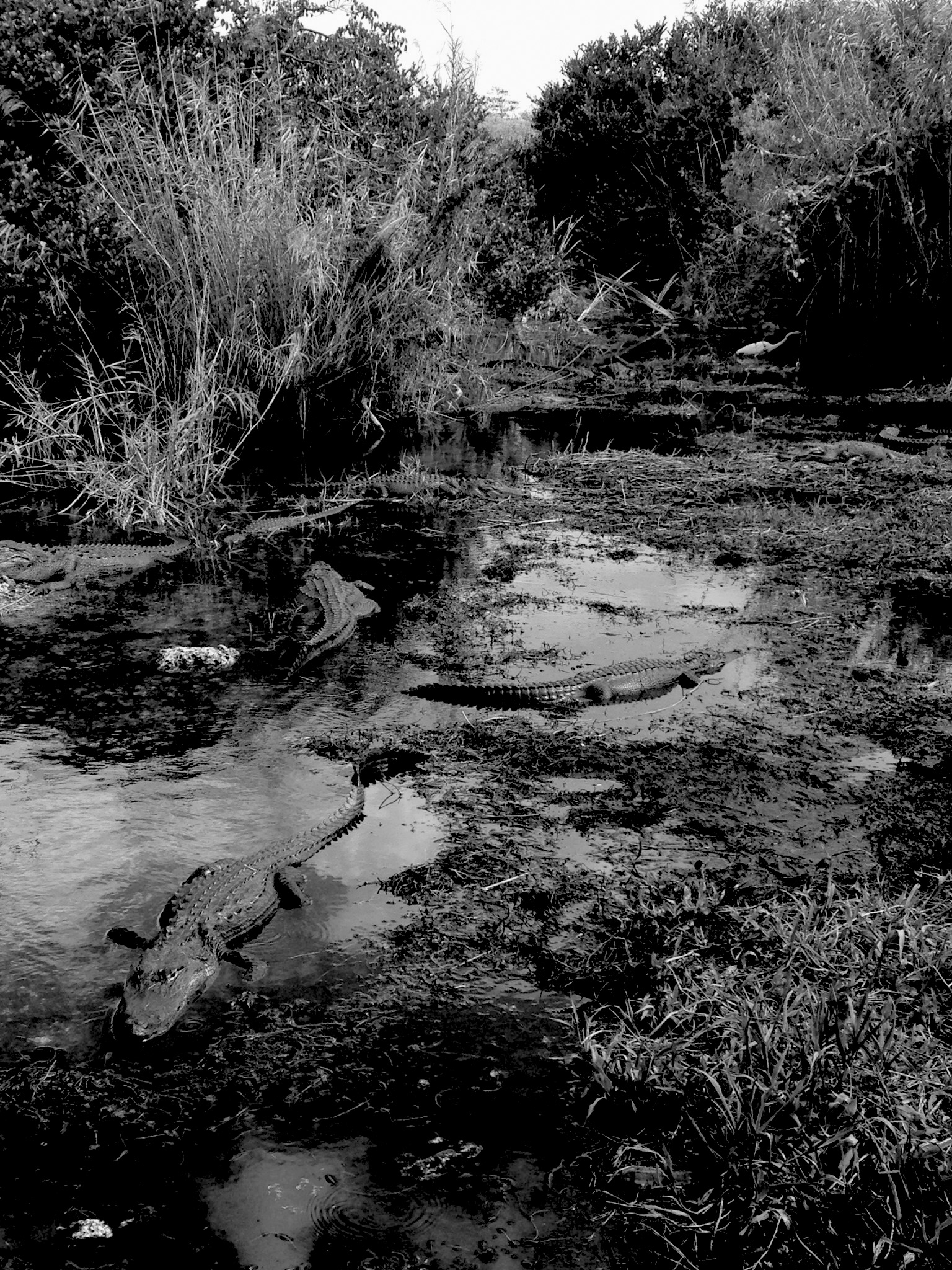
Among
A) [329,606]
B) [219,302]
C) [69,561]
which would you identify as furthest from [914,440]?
[69,561]

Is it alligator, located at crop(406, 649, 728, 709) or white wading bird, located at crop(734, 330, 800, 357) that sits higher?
white wading bird, located at crop(734, 330, 800, 357)

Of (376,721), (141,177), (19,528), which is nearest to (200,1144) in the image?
(376,721)

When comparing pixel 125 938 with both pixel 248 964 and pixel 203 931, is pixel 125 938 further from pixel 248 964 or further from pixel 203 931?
pixel 248 964

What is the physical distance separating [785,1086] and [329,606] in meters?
4.13

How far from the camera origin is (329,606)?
20.0 feet

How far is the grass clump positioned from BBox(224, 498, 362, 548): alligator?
17.8 feet

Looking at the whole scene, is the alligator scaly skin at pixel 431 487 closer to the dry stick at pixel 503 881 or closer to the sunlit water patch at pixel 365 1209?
the dry stick at pixel 503 881

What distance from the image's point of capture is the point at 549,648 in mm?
5676

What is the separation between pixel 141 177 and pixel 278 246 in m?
1.30

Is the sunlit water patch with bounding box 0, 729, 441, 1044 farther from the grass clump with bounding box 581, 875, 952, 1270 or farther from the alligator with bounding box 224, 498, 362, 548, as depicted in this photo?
the alligator with bounding box 224, 498, 362, 548

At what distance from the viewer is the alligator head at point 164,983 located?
2.83 meters

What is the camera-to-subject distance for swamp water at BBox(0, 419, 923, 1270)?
7.63 ft

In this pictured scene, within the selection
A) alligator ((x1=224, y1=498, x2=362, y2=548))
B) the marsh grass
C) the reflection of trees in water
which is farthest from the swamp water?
the marsh grass

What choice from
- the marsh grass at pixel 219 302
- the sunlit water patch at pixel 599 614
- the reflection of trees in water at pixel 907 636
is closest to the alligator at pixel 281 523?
the marsh grass at pixel 219 302
